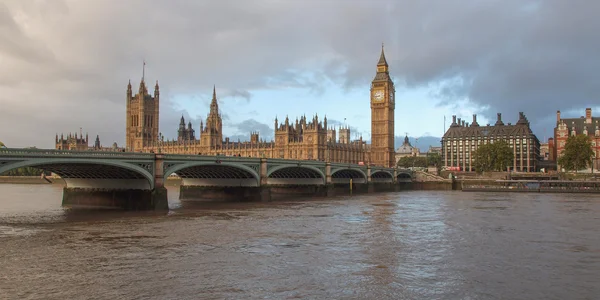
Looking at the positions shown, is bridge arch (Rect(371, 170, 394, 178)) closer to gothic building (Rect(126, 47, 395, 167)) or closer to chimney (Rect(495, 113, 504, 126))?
gothic building (Rect(126, 47, 395, 167))

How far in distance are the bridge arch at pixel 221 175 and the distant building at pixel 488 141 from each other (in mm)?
89077

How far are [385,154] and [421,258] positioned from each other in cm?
10428

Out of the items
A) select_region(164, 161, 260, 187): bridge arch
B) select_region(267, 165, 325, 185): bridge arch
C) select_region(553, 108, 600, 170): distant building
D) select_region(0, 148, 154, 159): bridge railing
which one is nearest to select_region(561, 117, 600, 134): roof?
select_region(553, 108, 600, 170): distant building

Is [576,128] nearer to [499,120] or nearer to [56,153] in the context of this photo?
[499,120]

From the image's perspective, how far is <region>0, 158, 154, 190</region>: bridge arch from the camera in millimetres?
32656

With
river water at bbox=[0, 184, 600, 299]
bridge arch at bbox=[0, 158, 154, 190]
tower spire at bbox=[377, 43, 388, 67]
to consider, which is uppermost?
tower spire at bbox=[377, 43, 388, 67]

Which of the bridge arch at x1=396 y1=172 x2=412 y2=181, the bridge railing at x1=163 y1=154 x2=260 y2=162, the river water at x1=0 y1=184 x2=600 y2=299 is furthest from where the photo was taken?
the bridge arch at x1=396 y1=172 x2=412 y2=181

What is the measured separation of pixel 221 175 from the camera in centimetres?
5350

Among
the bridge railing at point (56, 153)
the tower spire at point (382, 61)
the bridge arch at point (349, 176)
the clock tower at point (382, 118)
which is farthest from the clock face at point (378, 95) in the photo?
the bridge railing at point (56, 153)

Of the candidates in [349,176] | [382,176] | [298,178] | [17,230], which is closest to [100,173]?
[17,230]

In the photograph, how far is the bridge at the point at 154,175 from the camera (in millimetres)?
32281

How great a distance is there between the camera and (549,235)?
2692 centimetres

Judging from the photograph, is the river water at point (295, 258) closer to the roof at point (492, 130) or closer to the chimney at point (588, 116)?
the chimney at point (588, 116)

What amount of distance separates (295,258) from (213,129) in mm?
110898
